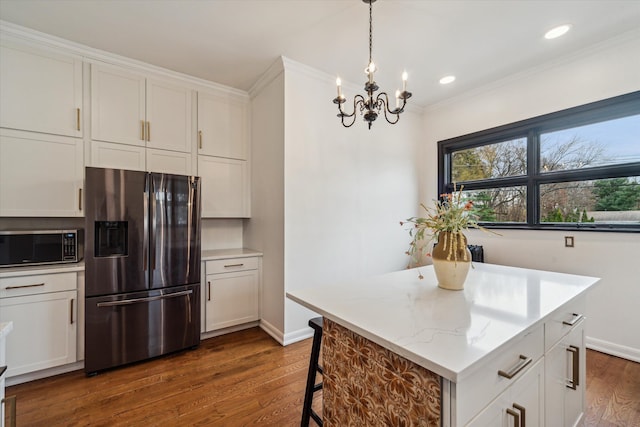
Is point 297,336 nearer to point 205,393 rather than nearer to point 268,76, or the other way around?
point 205,393

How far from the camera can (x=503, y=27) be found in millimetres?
2227

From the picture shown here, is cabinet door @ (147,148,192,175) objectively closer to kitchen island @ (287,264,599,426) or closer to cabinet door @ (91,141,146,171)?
cabinet door @ (91,141,146,171)

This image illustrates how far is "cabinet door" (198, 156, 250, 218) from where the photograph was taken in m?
3.12

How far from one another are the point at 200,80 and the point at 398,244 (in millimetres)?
3069

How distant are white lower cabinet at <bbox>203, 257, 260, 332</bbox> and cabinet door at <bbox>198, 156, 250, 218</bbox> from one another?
2.06 feet

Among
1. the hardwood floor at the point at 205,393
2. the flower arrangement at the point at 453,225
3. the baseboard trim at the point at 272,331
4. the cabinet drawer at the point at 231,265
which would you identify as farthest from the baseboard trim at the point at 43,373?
the flower arrangement at the point at 453,225

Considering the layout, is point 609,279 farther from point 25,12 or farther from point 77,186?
point 25,12

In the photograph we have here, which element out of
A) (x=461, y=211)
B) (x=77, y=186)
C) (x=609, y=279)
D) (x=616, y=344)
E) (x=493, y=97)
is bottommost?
(x=616, y=344)

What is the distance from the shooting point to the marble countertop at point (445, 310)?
31.7 inches

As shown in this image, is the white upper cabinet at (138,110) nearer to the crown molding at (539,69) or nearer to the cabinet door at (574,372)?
the crown molding at (539,69)

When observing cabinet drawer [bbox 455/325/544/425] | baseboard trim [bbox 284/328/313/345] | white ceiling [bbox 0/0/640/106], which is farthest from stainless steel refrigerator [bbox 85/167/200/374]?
cabinet drawer [bbox 455/325/544/425]

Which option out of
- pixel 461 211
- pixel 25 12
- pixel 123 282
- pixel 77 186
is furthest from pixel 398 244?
pixel 25 12

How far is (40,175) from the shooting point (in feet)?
7.64

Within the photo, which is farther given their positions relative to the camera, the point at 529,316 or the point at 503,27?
the point at 503,27
